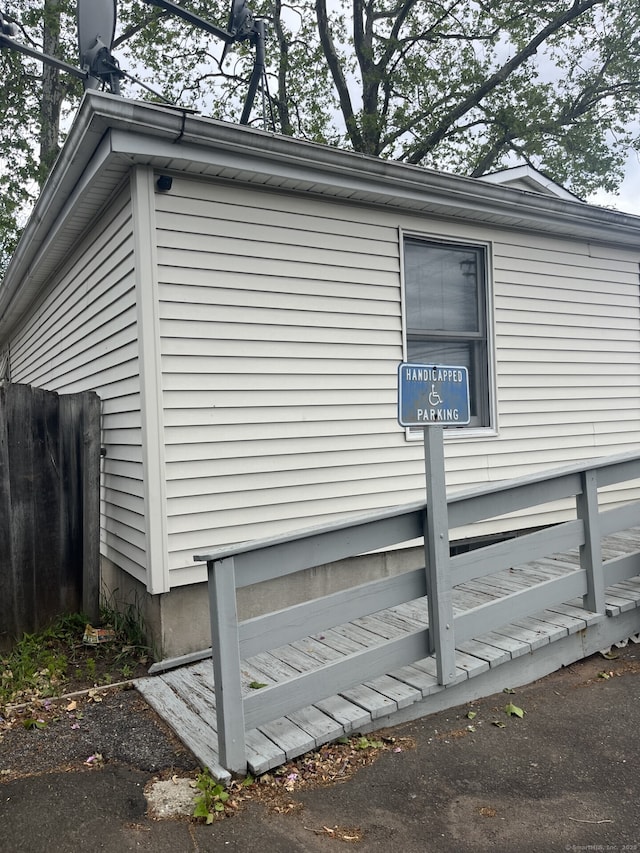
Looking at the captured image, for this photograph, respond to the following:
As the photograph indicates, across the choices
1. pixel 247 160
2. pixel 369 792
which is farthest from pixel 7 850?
pixel 247 160

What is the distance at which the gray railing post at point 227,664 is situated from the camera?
8.62ft

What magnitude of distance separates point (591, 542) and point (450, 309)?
7.72 feet

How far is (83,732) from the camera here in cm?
321

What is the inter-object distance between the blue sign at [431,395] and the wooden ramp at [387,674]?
49.5 inches

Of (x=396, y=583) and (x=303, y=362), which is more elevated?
(x=303, y=362)

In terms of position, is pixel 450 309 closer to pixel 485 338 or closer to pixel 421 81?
pixel 485 338

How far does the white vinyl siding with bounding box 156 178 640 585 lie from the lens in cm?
409

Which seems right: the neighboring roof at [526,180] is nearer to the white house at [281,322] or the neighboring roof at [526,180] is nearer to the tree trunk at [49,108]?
the white house at [281,322]

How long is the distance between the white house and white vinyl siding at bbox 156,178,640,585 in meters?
0.01

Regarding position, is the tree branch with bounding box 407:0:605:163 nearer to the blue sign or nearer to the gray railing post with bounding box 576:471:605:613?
the gray railing post with bounding box 576:471:605:613

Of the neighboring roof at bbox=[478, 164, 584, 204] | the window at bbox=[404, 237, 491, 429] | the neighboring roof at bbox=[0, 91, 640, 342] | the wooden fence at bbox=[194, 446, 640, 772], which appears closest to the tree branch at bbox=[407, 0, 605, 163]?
the neighboring roof at bbox=[478, 164, 584, 204]

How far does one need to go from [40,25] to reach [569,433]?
16496mm

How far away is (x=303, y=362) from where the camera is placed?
4.57 metres

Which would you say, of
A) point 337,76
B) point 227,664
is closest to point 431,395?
point 227,664
